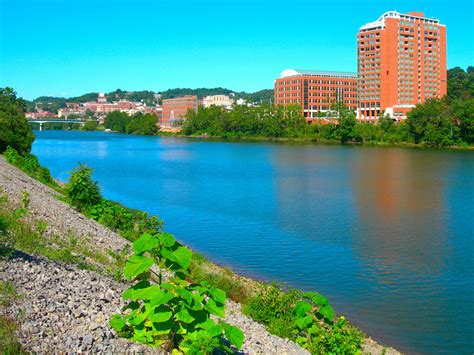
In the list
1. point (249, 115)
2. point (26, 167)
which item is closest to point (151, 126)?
point (249, 115)

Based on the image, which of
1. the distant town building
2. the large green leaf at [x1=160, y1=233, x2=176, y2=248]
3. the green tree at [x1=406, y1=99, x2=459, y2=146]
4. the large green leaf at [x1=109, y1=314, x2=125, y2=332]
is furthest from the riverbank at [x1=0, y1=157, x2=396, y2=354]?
the distant town building

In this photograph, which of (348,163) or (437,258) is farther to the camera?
(348,163)

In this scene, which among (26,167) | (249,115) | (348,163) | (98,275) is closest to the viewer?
(98,275)

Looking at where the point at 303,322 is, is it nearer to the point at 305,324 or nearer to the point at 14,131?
the point at 305,324

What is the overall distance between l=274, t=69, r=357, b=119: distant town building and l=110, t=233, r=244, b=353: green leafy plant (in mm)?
161905

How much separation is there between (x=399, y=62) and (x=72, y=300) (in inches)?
5934

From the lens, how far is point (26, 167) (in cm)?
3744

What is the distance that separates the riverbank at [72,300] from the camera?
8516 millimetres

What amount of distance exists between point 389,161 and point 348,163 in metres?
6.24

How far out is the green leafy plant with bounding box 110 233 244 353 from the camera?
7.96 metres

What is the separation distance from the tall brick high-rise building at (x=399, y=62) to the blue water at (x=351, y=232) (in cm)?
9609

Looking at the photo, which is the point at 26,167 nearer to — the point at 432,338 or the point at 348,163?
the point at 432,338

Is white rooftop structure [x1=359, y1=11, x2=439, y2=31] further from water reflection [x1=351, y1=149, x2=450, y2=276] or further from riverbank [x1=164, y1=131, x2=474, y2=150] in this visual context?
water reflection [x1=351, y1=149, x2=450, y2=276]

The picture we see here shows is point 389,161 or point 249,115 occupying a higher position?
point 249,115
